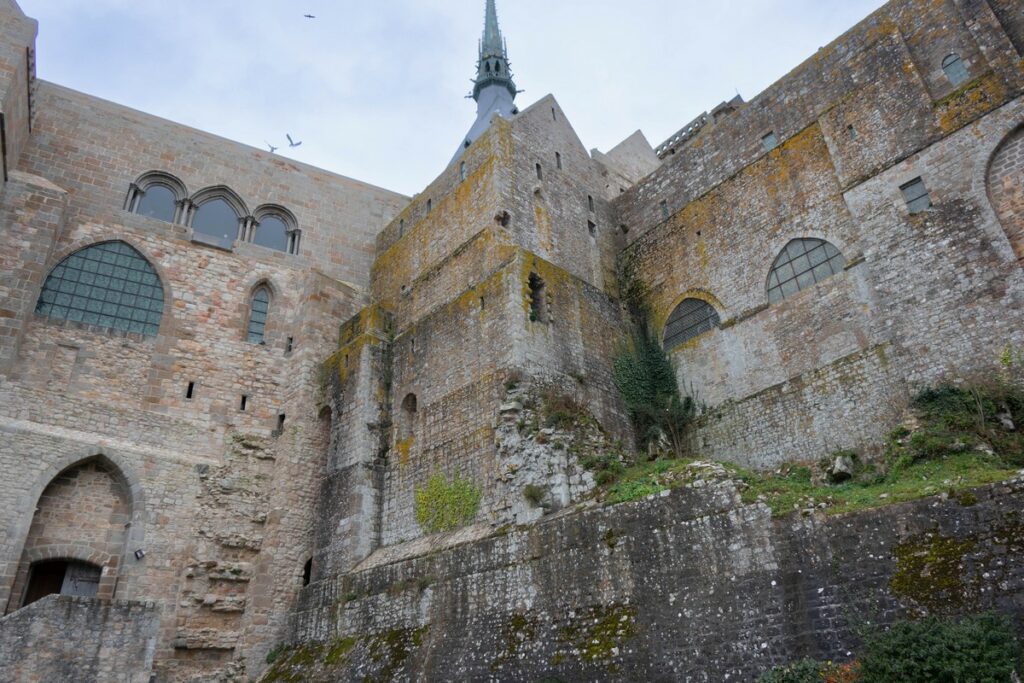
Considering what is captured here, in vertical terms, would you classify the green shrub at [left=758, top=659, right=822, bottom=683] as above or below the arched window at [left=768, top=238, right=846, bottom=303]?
below

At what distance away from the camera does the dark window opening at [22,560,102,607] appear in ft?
43.5

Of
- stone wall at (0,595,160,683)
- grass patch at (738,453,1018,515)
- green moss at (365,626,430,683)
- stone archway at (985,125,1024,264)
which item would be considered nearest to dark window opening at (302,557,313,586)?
stone wall at (0,595,160,683)

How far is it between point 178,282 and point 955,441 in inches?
629

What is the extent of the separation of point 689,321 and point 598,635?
329 inches

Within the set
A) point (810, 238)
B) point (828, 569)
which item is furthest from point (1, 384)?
point (810, 238)

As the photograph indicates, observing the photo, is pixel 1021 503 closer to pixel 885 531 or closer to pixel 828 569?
pixel 885 531

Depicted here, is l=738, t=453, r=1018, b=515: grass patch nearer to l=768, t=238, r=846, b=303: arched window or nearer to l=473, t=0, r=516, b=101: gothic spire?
l=768, t=238, r=846, b=303: arched window

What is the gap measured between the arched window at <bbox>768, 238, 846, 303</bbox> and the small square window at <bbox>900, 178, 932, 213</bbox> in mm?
1429

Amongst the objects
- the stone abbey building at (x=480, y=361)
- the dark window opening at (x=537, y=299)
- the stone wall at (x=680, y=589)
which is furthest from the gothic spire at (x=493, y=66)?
the stone wall at (x=680, y=589)

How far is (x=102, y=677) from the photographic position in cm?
1107

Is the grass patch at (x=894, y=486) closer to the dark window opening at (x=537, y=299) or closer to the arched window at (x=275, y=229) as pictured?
the dark window opening at (x=537, y=299)

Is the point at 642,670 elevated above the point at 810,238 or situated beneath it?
situated beneath

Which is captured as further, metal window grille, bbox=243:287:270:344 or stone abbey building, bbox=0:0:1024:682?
metal window grille, bbox=243:287:270:344

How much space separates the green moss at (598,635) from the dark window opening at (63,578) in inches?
371
